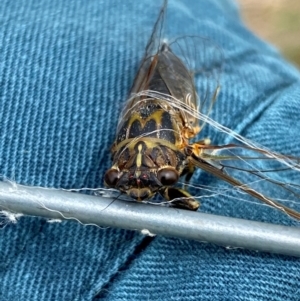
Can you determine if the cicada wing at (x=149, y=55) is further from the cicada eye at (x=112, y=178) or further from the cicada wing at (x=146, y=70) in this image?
the cicada eye at (x=112, y=178)

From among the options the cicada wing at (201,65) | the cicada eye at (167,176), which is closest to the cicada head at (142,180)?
the cicada eye at (167,176)

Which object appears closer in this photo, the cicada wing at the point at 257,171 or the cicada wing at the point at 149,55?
the cicada wing at the point at 257,171

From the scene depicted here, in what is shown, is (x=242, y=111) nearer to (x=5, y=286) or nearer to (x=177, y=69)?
(x=177, y=69)

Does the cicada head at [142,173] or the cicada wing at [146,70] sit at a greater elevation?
the cicada wing at [146,70]

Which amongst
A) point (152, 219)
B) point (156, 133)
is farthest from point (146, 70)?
point (152, 219)

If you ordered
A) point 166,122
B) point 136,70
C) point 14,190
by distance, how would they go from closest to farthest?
point 14,190 < point 166,122 < point 136,70

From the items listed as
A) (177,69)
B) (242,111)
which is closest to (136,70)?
(177,69)

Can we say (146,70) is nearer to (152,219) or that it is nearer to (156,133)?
(156,133)

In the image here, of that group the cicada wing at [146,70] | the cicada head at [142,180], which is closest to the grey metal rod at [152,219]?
the cicada head at [142,180]
